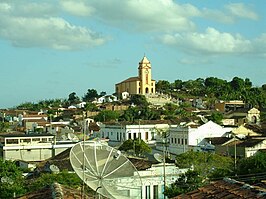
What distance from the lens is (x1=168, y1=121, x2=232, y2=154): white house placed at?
2292 inches

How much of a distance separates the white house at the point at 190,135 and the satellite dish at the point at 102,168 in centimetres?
3754

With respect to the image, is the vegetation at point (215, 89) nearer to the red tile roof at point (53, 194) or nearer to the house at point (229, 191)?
the red tile roof at point (53, 194)

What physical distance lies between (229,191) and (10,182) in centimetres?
2146

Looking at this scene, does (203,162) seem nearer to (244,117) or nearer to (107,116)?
(244,117)

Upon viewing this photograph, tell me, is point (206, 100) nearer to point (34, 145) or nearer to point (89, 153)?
point (34, 145)

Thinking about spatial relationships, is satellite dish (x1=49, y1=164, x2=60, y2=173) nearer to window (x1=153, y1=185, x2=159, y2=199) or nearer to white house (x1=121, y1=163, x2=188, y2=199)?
white house (x1=121, y1=163, x2=188, y2=199)

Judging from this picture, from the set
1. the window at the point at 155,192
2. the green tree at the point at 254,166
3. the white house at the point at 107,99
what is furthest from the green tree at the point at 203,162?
the white house at the point at 107,99

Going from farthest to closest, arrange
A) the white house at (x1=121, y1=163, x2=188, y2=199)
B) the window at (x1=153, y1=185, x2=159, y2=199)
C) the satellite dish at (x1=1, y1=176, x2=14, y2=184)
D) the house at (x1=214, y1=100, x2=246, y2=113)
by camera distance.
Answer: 1. the house at (x1=214, y1=100, x2=246, y2=113)
2. the window at (x1=153, y1=185, x2=159, y2=199)
3. the white house at (x1=121, y1=163, x2=188, y2=199)
4. the satellite dish at (x1=1, y1=176, x2=14, y2=184)

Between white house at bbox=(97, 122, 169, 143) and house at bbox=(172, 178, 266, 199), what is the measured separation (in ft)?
192

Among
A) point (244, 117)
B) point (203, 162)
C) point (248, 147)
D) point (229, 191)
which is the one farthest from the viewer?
point (244, 117)

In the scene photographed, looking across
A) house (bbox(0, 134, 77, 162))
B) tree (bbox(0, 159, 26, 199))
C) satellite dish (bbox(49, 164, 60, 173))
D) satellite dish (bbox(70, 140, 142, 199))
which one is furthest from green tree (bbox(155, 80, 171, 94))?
satellite dish (bbox(70, 140, 142, 199))

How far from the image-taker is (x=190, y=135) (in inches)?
2292

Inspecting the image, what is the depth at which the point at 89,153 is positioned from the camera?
764 inches

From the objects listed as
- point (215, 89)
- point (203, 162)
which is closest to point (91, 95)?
point (215, 89)
